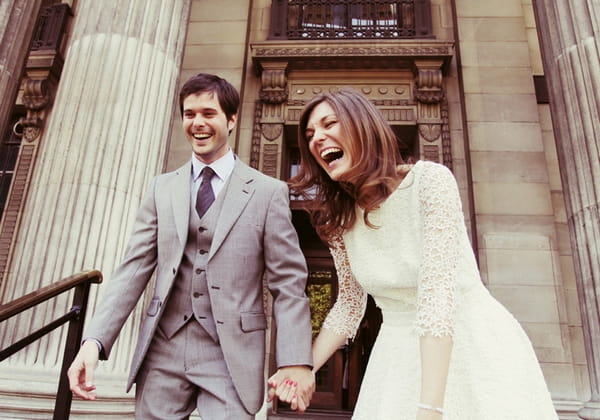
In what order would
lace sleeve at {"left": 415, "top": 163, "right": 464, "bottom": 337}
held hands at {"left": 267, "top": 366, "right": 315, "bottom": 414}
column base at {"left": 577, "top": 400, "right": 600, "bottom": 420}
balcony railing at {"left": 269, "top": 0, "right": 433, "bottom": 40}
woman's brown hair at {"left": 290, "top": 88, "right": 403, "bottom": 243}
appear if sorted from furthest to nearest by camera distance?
1. balcony railing at {"left": 269, "top": 0, "right": 433, "bottom": 40}
2. column base at {"left": 577, "top": 400, "right": 600, "bottom": 420}
3. held hands at {"left": 267, "top": 366, "right": 315, "bottom": 414}
4. woman's brown hair at {"left": 290, "top": 88, "right": 403, "bottom": 243}
5. lace sleeve at {"left": 415, "top": 163, "right": 464, "bottom": 337}

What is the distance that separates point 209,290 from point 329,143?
78 cm

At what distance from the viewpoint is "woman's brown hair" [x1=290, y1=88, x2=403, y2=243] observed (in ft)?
4.88

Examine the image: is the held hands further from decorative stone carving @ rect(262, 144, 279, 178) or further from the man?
decorative stone carving @ rect(262, 144, 279, 178)

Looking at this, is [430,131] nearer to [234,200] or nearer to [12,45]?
[12,45]

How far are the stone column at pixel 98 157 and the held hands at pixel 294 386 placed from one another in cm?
308

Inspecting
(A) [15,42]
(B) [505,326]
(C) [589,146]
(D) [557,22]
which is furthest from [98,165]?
(D) [557,22]

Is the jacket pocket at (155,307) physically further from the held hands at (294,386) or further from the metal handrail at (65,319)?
the metal handrail at (65,319)

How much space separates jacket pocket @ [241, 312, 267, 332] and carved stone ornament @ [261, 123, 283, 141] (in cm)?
613

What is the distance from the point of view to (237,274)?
1.88m

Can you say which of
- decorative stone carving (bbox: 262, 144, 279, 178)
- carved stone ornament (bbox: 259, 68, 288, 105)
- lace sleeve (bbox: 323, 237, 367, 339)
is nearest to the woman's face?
lace sleeve (bbox: 323, 237, 367, 339)

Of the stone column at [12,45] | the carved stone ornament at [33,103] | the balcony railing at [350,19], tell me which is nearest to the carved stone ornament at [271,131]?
the balcony railing at [350,19]

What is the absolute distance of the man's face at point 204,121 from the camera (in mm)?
1951

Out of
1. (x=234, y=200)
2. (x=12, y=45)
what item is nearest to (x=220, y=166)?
(x=234, y=200)

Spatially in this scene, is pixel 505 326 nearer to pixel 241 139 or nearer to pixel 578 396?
pixel 578 396
